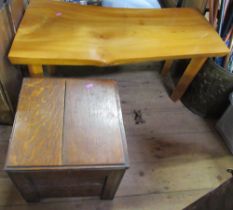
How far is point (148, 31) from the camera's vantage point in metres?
1.13

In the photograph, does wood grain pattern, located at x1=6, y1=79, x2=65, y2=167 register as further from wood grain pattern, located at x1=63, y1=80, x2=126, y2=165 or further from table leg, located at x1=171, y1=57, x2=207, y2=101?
table leg, located at x1=171, y1=57, x2=207, y2=101

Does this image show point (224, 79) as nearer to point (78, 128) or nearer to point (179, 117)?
point (179, 117)

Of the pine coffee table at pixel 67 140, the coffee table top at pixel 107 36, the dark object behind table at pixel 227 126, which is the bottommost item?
the dark object behind table at pixel 227 126

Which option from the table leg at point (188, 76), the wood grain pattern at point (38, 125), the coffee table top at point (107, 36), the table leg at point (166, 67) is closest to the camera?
the wood grain pattern at point (38, 125)

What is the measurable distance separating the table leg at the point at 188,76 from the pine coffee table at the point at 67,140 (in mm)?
543

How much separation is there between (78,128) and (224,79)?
0.88 metres

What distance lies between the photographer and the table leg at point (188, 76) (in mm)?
1203

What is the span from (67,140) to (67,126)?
59 millimetres

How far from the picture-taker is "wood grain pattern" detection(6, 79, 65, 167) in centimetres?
72

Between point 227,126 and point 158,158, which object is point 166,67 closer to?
point 227,126

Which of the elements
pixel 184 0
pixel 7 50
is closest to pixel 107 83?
pixel 7 50

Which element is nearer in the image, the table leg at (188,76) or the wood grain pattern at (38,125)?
the wood grain pattern at (38,125)

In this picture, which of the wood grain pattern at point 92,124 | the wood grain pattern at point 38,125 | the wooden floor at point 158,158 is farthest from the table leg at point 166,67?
the wood grain pattern at point 38,125

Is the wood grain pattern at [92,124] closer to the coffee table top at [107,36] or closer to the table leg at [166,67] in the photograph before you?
the coffee table top at [107,36]
